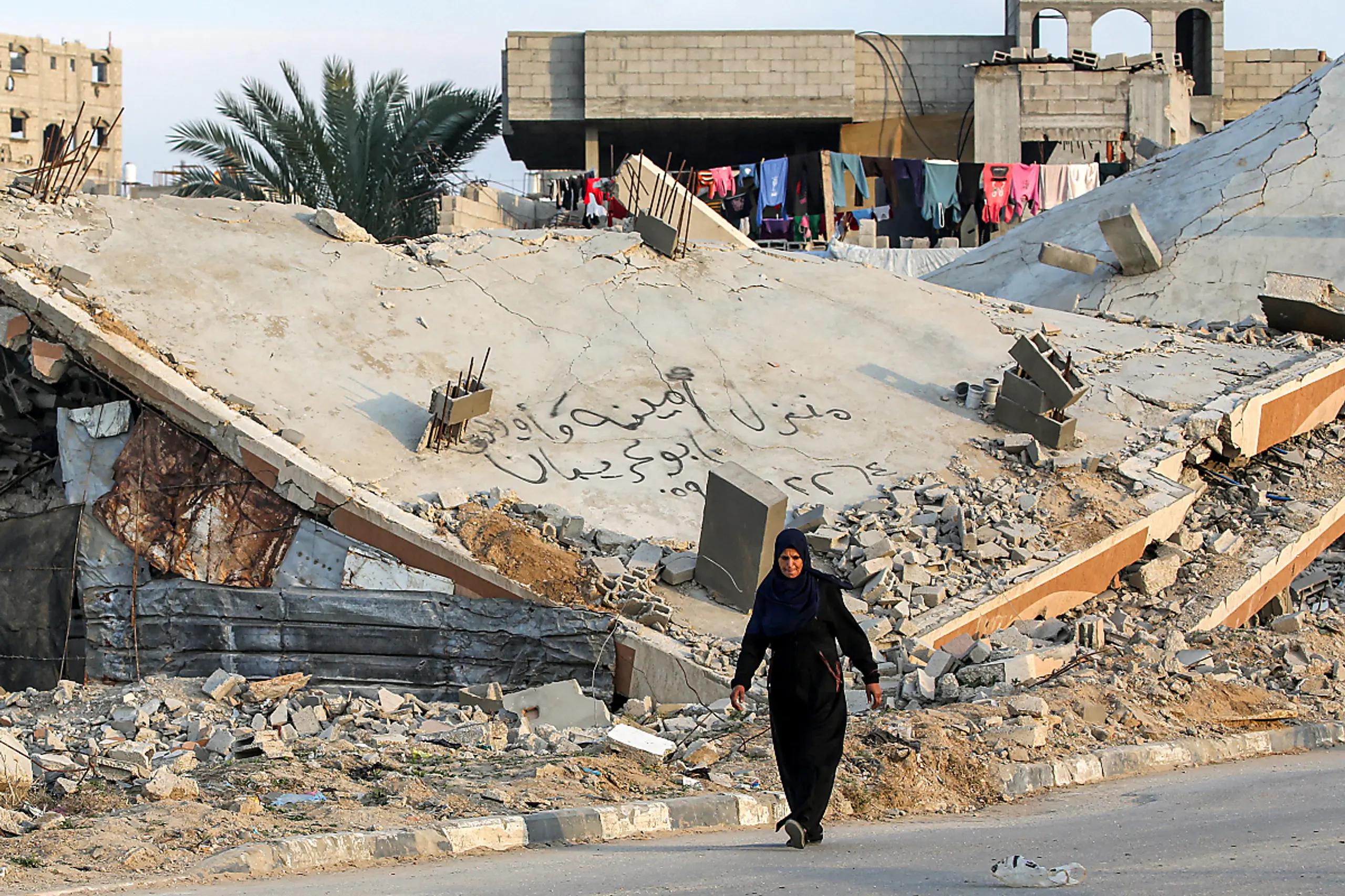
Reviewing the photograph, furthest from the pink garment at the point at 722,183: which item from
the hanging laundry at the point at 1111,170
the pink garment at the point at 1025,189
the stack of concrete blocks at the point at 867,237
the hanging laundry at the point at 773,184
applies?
the hanging laundry at the point at 1111,170

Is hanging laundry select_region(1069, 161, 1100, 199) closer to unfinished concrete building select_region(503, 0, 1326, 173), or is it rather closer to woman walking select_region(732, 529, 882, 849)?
unfinished concrete building select_region(503, 0, 1326, 173)

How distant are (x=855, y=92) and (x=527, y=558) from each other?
72.2 ft

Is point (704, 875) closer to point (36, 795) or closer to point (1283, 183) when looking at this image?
point (36, 795)

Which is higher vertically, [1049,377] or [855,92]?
[855,92]

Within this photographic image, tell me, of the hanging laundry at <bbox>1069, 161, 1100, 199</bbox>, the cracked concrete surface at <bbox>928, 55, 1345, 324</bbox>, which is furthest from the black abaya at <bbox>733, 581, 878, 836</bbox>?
the hanging laundry at <bbox>1069, 161, 1100, 199</bbox>

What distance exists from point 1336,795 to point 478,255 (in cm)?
903

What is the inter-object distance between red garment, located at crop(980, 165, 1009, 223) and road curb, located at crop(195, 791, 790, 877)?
59.9ft

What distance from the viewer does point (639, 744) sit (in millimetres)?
6137

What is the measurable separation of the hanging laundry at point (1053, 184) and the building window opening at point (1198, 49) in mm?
10030

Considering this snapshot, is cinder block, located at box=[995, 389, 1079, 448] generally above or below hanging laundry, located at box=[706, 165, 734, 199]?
below

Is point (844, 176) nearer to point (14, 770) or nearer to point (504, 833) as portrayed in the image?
point (504, 833)

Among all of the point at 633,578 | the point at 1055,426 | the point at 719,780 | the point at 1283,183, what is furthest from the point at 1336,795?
the point at 1283,183

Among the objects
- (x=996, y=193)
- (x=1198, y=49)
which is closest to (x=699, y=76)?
(x=996, y=193)

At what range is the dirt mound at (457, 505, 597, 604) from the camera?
26.9ft
